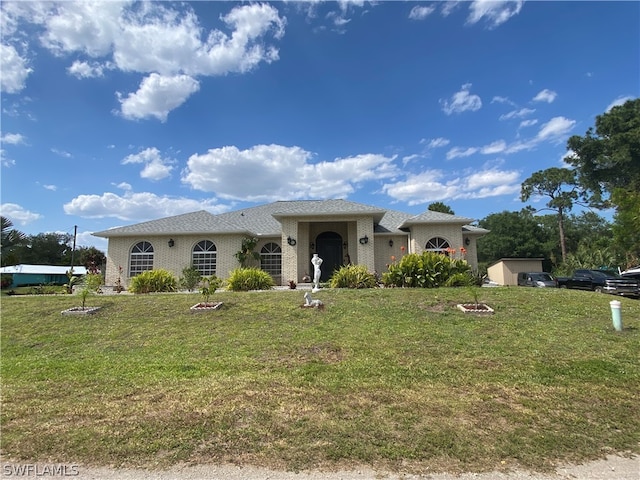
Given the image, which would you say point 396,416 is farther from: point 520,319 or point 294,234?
point 294,234

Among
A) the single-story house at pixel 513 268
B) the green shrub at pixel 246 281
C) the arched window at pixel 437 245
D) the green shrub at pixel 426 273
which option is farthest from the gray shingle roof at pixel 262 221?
the single-story house at pixel 513 268

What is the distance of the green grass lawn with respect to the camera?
356 centimetres

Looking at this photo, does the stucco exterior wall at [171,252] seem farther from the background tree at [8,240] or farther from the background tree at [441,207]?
the background tree at [441,207]

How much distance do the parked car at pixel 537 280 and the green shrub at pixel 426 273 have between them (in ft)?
35.3

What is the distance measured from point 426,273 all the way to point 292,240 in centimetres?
730

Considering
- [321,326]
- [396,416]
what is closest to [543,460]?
[396,416]

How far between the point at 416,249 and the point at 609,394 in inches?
554

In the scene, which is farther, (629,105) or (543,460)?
(629,105)

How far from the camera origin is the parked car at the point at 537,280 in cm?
2155

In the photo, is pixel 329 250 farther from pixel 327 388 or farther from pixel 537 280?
pixel 327 388

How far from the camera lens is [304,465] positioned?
129 inches

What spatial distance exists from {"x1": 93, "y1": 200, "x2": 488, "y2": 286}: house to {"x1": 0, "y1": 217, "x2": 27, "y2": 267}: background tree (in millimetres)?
3594

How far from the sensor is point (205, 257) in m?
19.5

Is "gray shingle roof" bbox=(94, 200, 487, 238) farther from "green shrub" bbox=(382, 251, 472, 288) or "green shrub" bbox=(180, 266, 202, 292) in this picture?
"green shrub" bbox=(382, 251, 472, 288)
